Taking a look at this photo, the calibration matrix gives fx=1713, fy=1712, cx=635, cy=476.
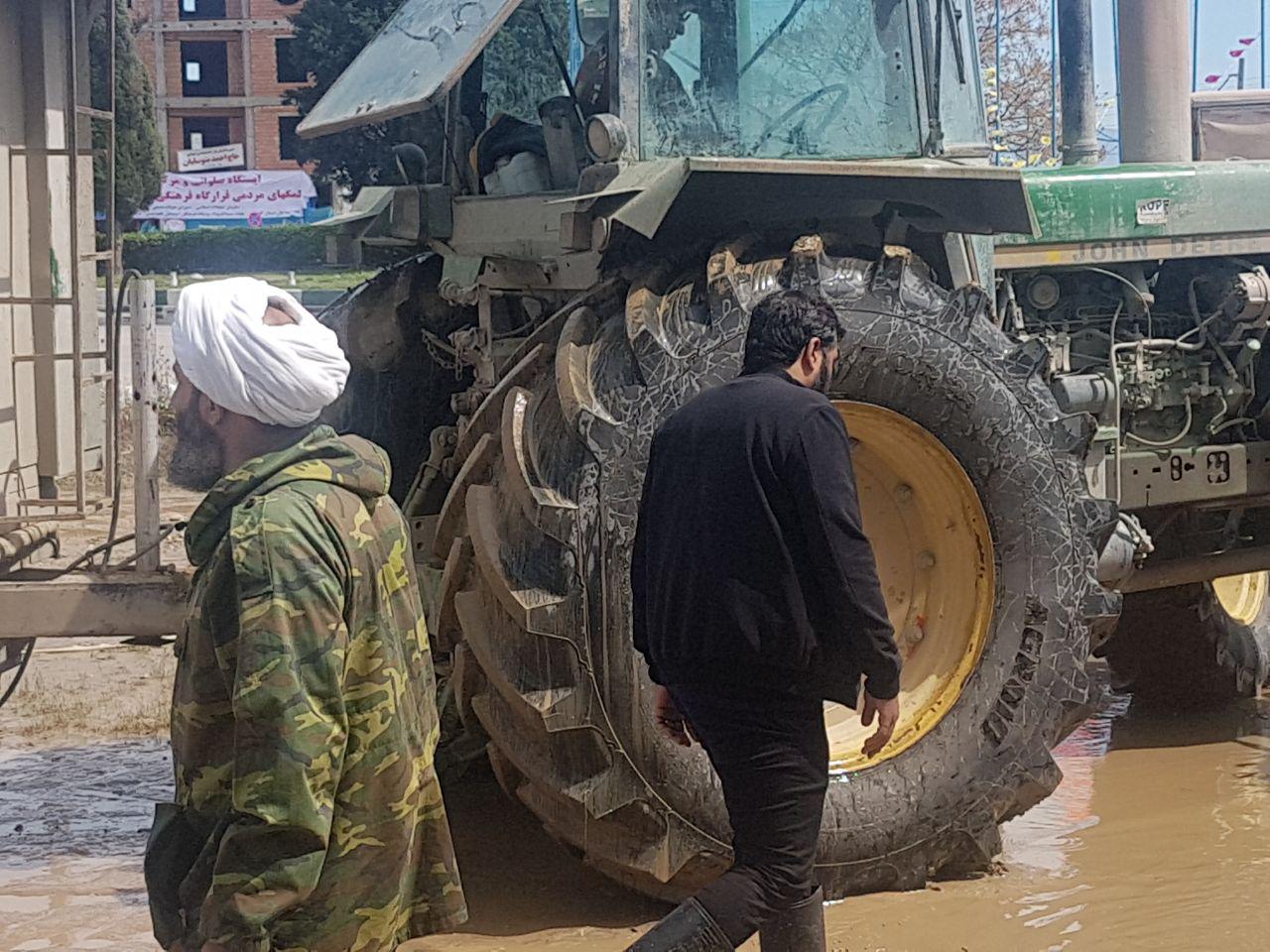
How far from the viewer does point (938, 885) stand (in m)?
4.67

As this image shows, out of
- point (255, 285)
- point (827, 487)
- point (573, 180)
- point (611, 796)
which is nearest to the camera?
point (255, 285)

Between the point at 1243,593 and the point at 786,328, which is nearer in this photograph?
the point at 786,328

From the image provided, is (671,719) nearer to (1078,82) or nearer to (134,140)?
(1078,82)

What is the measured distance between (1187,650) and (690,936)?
3791mm

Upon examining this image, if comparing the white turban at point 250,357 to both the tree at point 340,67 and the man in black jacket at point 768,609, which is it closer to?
the man in black jacket at point 768,609

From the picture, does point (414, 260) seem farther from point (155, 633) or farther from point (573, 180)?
point (155, 633)

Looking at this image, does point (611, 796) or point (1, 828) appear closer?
point (611, 796)

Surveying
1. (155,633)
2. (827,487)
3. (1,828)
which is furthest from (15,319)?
(827,487)

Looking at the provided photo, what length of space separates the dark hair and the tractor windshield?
45.8 inches

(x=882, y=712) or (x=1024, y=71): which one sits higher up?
(x=1024, y=71)

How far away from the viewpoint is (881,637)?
336cm

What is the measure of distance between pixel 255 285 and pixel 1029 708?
2.85 meters

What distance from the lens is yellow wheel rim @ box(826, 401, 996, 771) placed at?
4711mm

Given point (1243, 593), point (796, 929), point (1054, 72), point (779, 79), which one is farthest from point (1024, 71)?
point (796, 929)
